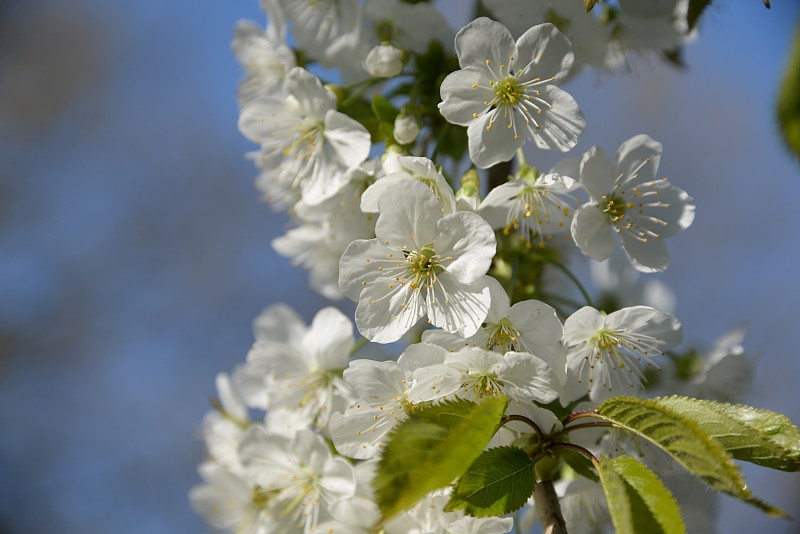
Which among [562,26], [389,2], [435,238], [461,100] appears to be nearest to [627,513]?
[435,238]

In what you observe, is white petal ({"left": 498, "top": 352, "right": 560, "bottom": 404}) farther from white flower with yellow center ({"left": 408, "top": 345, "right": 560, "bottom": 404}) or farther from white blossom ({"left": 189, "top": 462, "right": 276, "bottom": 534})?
white blossom ({"left": 189, "top": 462, "right": 276, "bottom": 534})

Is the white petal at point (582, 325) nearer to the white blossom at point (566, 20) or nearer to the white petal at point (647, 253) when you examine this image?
the white petal at point (647, 253)

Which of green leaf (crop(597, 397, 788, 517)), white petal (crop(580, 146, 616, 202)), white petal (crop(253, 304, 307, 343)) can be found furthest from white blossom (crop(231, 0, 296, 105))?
green leaf (crop(597, 397, 788, 517))

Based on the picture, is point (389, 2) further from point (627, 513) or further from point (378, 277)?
point (627, 513)

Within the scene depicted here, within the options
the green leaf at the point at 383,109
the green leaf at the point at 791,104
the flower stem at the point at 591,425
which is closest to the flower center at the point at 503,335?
the flower stem at the point at 591,425

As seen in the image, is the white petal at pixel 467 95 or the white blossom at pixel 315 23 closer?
the white petal at pixel 467 95

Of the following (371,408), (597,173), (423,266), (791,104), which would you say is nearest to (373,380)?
(371,408)
